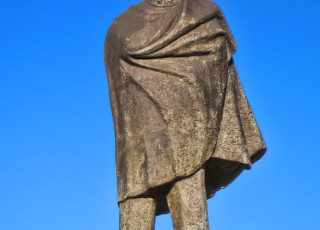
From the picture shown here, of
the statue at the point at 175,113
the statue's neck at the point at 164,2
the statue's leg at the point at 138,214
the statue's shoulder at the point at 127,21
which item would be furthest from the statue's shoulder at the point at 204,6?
the statue's leg at the point at 138,214

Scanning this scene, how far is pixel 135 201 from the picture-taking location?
8.20 metres

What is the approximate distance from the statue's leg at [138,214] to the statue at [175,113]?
10 mm

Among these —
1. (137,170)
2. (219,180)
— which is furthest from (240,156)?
(137,170)

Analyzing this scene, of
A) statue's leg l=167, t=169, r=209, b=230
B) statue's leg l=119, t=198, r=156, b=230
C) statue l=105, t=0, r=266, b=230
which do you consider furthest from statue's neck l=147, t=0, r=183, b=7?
statue's leg l=119, t=198, r=156, b=230

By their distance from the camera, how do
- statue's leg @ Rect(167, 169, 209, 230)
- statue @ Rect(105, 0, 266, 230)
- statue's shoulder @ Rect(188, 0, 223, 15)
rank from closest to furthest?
1. statue's leg @ Rect(167, 169, 209, 230)
2. statue @ Rect(105, 0, 266, 230)
3. statue's shoulder @ Rect(188, 0, 223, 15)

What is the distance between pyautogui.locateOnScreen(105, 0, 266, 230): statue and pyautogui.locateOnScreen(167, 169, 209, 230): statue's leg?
0.03 feet

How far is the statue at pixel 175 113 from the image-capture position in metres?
8.06

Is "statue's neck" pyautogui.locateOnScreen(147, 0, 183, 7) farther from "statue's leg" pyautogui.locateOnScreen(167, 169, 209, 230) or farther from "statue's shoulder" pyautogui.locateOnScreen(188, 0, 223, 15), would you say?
"statue's leg" pyautogui.locateOnScreen(167, 169, 209, 230)

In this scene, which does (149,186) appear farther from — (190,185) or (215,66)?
(215,66)

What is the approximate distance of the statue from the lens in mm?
8062

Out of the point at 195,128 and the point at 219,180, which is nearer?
the point at 195,128

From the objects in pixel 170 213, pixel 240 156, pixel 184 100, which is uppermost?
pixel 184 100

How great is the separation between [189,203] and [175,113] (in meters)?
0.94

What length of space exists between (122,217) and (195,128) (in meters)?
1.22
